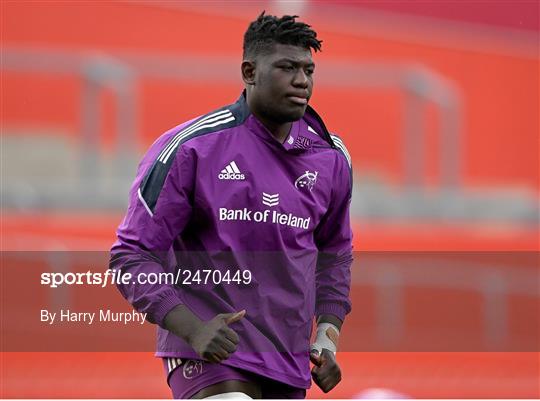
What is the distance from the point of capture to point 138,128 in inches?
321

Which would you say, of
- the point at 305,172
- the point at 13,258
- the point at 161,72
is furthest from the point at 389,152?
the point at 305,172

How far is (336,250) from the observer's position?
172 inches

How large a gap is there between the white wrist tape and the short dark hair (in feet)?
3.04

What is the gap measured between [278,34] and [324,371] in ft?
3.55

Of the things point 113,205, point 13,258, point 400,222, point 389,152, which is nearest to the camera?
point 13,258

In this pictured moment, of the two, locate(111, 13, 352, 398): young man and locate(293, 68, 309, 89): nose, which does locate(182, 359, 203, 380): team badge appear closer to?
locate(111, 13, 352, 398): young man

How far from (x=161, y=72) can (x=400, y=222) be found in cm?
175

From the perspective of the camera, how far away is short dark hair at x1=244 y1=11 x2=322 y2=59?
13.5 ft

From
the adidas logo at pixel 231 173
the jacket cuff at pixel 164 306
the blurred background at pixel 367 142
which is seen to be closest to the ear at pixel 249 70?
the adidas logo at pixel 231 173

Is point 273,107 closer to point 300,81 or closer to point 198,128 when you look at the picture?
point 300,81

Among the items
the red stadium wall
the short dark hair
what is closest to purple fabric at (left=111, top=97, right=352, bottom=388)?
the short dark hair

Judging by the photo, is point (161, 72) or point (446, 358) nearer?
point (446, 358)

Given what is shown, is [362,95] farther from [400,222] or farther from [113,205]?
[113,205]

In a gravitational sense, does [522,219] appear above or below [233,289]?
above
